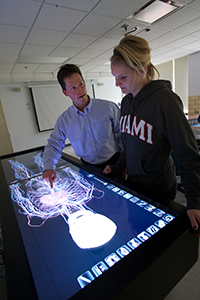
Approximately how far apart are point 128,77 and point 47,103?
6410 millimetres

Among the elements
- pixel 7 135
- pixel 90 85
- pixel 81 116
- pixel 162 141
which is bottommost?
pixel 7 135

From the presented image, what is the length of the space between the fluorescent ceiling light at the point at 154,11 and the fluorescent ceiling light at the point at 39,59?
2.13 meters

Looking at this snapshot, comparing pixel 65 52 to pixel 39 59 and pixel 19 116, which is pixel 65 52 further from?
pixel 19 116

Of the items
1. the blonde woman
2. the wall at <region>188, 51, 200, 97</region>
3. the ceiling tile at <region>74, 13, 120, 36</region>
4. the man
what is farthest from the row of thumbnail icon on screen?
the wall at <region>188, 51, 200, 97</region>

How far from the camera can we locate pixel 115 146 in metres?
1.59

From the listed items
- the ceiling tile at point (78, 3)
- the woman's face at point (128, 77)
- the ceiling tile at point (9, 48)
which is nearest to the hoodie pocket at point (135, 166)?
the woman's face at point (128, 77)

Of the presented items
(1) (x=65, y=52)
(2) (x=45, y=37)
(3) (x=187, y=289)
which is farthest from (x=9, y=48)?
(3) (x=187, y=289)

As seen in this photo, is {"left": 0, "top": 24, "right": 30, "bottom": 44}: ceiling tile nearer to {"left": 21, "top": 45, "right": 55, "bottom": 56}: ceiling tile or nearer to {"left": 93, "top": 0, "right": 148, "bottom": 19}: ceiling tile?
{"left": 21, "top": 45, "right": 55, "bottom": 56}: ceiling tile

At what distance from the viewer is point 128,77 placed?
33.5 inches

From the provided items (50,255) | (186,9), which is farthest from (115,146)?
(186,9)

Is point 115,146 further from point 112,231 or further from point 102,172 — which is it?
point 112,231

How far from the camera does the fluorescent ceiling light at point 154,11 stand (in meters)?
2.39

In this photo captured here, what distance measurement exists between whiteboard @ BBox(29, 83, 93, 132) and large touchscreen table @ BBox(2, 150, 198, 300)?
5.93 meters

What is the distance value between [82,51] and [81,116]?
3014 millimetres
